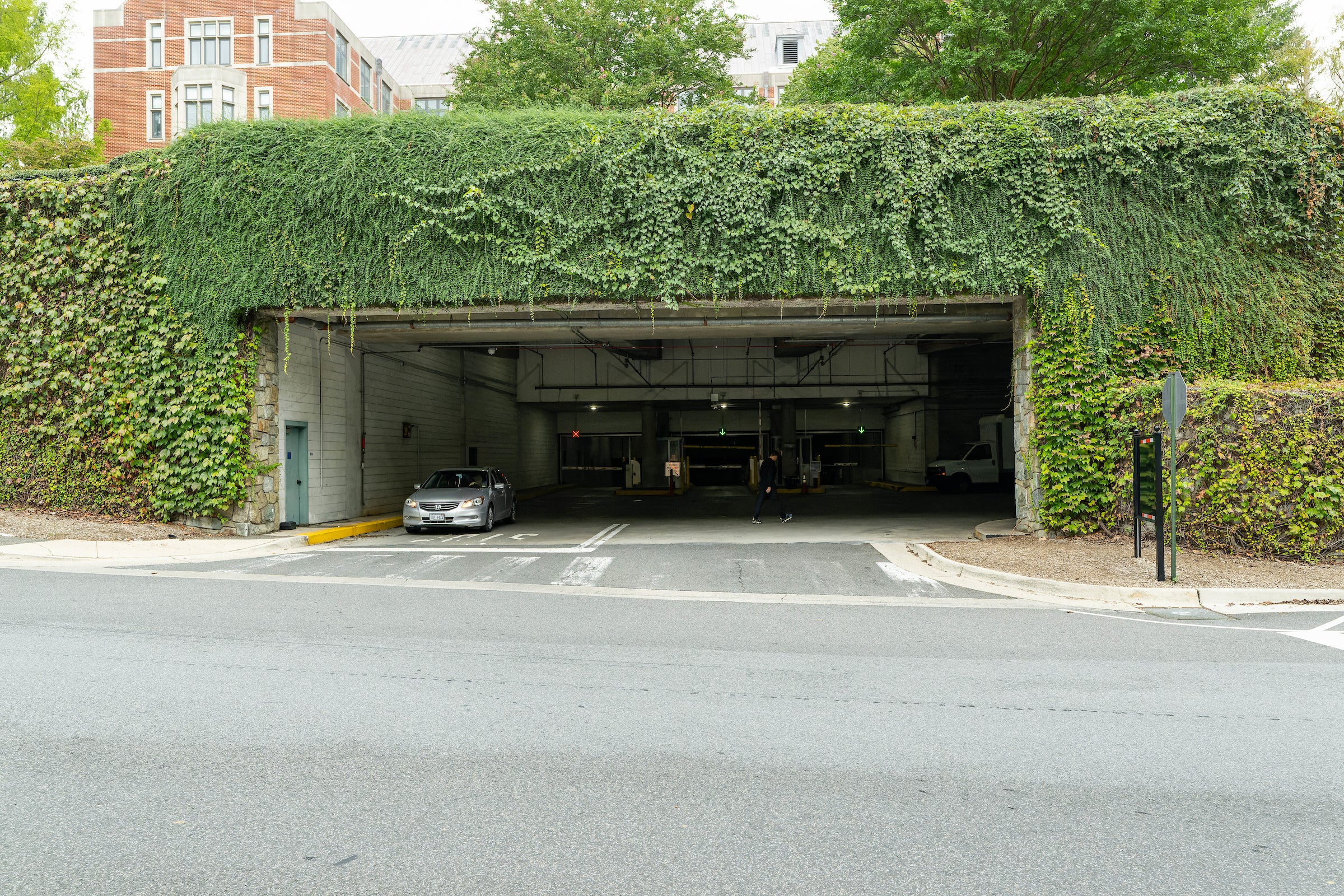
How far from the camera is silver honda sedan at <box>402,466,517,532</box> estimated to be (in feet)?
55.8

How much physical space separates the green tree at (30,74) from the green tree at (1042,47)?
23.8 meters

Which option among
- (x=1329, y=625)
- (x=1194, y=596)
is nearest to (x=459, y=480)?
(x=1194, y=596)

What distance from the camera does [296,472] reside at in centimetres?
1686

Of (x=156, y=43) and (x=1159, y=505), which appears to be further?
(x=156, y=43)

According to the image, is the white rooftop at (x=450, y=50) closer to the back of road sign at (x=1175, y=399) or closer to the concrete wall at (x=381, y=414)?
the concrete wall at (x=381, y=414)

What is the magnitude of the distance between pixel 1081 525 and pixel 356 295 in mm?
13519

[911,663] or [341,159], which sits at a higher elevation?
[341,159]

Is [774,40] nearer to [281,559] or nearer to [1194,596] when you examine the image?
[281,559]

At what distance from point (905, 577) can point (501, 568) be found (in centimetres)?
563

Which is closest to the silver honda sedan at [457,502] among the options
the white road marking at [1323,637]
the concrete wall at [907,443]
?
the white road marking at [1323,637]

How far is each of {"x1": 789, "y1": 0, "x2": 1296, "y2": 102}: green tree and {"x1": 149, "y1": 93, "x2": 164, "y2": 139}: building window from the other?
2987cm

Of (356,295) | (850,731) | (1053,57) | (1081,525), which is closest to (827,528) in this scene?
(1081,525)

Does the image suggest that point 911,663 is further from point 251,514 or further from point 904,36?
point 904,36

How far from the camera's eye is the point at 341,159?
14.6 meters
